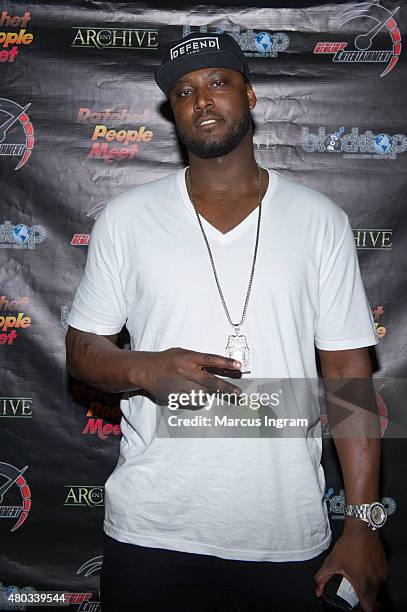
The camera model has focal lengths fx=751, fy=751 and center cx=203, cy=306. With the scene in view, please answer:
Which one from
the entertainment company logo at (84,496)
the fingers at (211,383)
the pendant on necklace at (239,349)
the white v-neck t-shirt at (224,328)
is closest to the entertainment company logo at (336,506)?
the entertainment company logo at (84,496)

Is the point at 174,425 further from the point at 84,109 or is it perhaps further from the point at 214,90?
the point at 84,109

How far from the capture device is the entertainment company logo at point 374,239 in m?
2.74

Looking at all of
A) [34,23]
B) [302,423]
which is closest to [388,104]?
[34,23]

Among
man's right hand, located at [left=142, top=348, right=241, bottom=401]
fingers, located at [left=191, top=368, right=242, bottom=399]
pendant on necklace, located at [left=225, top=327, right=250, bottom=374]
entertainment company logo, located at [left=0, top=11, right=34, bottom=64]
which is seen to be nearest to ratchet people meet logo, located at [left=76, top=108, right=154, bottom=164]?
entertainment company logo, located at [left=0, top=11, right=34, bottom=64]

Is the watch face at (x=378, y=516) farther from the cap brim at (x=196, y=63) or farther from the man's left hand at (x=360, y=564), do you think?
the cap brim at (x=196, y=63)

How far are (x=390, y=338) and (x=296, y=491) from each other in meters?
1.25

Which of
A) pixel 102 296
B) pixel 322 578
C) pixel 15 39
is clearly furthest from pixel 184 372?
pixel 15 39

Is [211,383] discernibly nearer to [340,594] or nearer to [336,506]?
[340,594]

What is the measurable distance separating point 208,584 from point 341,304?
2.23 ft

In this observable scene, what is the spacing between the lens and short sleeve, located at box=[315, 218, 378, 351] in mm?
1711

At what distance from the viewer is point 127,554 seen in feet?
5.36

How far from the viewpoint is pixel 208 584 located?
1.61 metres

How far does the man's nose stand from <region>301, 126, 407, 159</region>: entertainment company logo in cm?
98

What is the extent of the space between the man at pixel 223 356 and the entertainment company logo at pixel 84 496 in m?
1.06
